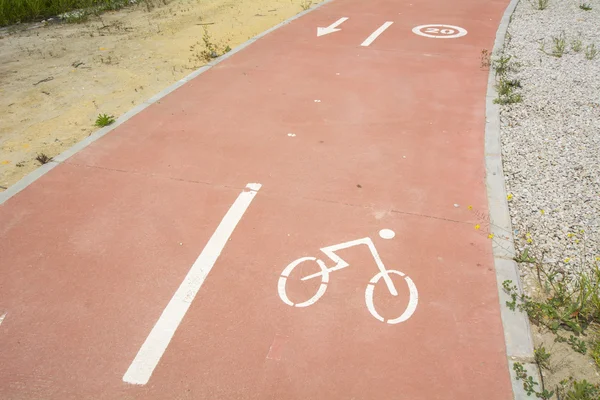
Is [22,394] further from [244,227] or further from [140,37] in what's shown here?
[140,37]

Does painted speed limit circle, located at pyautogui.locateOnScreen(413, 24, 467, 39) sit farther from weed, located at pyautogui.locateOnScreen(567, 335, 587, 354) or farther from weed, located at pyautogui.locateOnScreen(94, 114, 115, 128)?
weed, located at pyautogui.locateOnScreen(567, 335, 587, 354)

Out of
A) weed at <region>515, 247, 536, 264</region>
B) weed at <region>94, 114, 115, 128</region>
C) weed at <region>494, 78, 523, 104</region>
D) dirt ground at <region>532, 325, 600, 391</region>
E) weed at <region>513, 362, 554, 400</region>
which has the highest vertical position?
weed at <region>94, 114, 115, 128</region>

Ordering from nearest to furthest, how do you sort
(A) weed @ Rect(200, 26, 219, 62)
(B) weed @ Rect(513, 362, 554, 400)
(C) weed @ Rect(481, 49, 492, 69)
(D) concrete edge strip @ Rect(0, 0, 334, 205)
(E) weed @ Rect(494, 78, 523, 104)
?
(B) weed @ Rect(513, 362, 554, 400) < (D) concrete edge strip @ Rect(0, 0, 334, 205) < (E) weed @ Rect(494, 78, 523, 104) < (C) weed @ Rect(481, 49, 492, 69) < (A) weed @ Rect(200, 26, 219, 62)

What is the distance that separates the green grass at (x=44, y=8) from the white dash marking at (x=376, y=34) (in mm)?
8739

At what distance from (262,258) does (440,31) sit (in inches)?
366

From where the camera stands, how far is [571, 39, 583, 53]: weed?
8.71m

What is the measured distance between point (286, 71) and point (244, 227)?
499 centimetres

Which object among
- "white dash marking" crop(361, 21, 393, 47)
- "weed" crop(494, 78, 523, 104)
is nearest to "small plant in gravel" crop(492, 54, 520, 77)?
"weed" crop(494, 78, 523, 104)

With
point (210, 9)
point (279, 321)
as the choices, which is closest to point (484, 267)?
point (279, 321)

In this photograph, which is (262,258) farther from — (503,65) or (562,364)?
(503,65)

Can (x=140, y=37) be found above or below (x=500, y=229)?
above

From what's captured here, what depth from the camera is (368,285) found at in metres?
3.80

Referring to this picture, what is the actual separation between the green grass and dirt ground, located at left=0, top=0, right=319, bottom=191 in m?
0.48

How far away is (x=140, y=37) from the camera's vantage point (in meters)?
11.1
